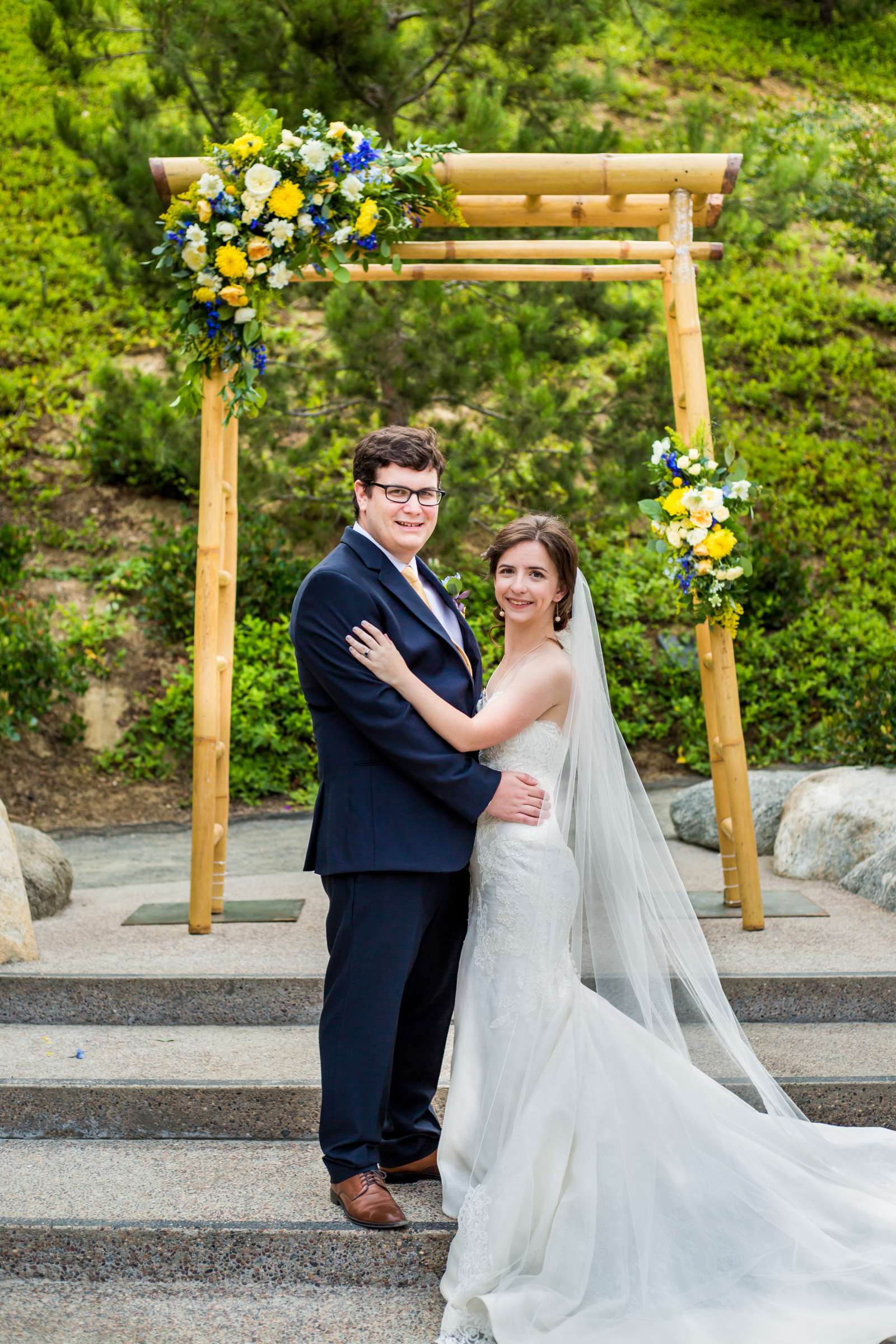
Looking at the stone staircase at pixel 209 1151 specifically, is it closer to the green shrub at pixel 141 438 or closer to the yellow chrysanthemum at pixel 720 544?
the yellow chrysanthemum at pixel 720 544

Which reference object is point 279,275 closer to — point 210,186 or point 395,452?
point 210,186

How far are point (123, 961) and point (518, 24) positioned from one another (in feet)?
19.2

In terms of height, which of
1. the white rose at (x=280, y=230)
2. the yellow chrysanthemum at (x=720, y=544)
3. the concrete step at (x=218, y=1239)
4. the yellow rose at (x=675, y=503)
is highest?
the white rose at (x=280, y=230)

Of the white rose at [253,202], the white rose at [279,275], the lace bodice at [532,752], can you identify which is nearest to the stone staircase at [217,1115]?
the lace bodice at [532,752]

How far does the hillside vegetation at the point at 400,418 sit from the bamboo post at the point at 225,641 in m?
2.01

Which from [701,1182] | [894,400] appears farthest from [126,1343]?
[894,400]

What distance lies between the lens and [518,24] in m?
7.00

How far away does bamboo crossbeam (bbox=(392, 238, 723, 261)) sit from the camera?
5.04 m

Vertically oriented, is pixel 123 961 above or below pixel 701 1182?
above

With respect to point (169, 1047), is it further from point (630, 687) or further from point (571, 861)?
point (630, 687)

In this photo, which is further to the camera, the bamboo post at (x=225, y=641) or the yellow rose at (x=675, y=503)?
the bamboo post at (x=225, y=641)

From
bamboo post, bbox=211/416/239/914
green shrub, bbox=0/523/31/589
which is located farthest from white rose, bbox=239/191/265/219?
green shrub, bbox=0/523/31/589

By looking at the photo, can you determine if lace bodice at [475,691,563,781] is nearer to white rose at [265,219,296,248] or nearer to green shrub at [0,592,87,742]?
white rose at [265,219,296,248]

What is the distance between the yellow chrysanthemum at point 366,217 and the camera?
4523mm
